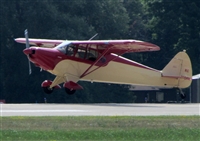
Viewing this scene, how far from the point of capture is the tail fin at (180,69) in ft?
97.3

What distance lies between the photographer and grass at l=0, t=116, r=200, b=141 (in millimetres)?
16453

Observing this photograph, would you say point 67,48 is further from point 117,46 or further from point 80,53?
point 117,46

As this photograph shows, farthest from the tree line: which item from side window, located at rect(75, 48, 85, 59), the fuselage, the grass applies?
the grass

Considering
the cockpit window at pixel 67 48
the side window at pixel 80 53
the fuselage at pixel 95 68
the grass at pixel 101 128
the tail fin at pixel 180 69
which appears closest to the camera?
the grass at pixel 101 128

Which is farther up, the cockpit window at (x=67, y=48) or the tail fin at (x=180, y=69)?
the cockpit window at (x=67, y=48)

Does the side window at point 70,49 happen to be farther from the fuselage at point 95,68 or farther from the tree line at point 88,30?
the tree line at point 88,30

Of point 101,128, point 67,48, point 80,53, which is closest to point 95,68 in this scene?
point 80,53

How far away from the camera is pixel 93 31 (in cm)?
5072

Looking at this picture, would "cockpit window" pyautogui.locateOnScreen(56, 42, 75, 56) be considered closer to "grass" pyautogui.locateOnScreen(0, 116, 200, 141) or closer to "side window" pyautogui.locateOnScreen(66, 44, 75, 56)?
"side window" pyautogui.locateOnScreen(66, 44, 75, 56)

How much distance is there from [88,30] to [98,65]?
20.9 metres

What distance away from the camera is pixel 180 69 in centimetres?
2989

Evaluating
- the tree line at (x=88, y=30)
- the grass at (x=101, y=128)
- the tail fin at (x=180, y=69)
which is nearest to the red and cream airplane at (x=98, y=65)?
the tail fin at (x=180, y=69)

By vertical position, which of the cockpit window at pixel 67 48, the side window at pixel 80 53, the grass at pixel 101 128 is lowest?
the grass at pixel 101 128

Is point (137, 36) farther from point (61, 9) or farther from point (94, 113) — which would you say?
point (94, 113)
